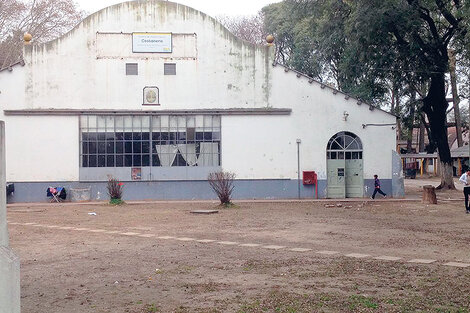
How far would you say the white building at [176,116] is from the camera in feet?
102

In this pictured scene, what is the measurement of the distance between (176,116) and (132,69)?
3.26 metres

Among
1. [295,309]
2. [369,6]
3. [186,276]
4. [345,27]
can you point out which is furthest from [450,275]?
[345,27]

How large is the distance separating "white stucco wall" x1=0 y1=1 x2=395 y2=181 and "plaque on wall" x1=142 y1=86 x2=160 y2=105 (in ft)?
0.91

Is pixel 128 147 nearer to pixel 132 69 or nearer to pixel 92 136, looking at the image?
pixel 92 136

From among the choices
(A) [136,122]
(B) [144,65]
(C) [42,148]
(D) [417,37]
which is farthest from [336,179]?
(C) [42,148]

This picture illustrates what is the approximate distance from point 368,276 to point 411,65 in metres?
24.9

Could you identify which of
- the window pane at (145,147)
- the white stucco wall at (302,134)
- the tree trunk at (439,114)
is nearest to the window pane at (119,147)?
the window pane at (145,147)

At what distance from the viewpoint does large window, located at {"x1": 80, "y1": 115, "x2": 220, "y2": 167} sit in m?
31.4

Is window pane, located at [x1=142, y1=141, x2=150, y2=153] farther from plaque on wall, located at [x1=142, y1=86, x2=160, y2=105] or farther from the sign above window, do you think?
the sign above window

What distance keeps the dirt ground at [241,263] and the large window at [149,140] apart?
9.07m

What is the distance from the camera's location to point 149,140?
31.7m

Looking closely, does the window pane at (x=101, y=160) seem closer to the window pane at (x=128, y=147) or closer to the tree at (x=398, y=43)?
the window pane at (x=128, y=147)

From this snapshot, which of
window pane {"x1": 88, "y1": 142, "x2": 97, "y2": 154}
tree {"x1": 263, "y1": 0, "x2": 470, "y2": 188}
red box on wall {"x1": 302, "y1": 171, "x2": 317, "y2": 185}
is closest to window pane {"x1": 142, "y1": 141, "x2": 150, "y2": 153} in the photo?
window pane {"x1": 88, "y1": 142, "x2": 97, "y2": 154}

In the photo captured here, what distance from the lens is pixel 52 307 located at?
8281 millimetres
